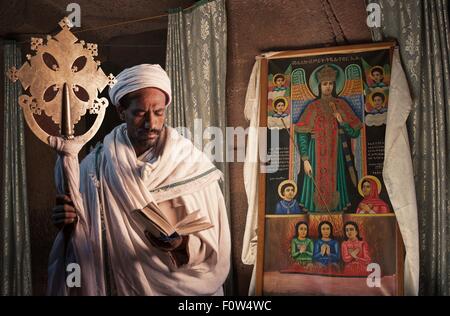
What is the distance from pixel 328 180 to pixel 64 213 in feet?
6.19

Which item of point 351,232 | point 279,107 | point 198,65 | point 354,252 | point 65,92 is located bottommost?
point 354,252

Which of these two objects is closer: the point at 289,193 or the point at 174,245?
the point at 174,245

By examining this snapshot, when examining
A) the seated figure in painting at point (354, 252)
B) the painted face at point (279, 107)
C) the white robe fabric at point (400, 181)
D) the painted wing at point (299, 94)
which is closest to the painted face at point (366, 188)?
the white robe fabric at point (400, 181)

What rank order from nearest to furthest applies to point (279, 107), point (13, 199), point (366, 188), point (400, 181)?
point (400, 181)
point (366, 188)
point (279, 107)
point (13, 199)

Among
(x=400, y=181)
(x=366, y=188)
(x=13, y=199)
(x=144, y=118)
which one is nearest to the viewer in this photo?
(x=400, y=181)


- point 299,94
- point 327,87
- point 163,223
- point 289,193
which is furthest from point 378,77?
point 163,223

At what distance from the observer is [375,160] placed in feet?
15.2

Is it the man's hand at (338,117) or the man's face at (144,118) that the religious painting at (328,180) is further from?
the man's face at (144,118)

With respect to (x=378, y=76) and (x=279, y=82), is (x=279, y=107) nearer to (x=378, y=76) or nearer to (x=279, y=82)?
(x=279, y=82)

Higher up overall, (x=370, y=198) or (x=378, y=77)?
(x=378, y=77)

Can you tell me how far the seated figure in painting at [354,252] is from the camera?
4.56 meters

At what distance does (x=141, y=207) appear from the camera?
4.61 m

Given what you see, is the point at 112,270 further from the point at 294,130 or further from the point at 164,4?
the point at 164,4

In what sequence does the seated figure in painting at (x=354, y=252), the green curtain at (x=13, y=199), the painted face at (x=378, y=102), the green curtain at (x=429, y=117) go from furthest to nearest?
1. the green curtain at (x=13, y=199)
2. the painted face at (x=378, y=102)
3. the seated figure in painting at (x=354, y=252)
4. the green curtain at (x=429, y=117)
